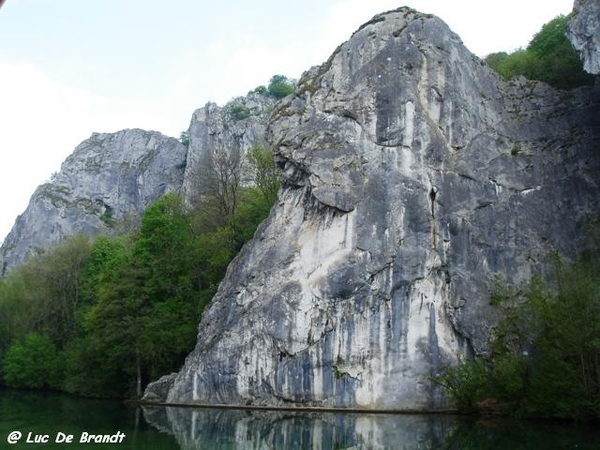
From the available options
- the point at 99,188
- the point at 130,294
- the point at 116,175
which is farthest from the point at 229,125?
the point at 130,294

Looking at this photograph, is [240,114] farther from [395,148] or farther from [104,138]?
[395,148]

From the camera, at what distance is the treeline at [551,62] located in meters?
36.3

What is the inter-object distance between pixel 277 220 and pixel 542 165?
522 inches

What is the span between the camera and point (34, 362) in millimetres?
43688

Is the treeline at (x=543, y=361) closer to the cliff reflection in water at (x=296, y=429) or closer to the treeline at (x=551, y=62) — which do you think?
the cliff reflection in water at (x=296, y=429)

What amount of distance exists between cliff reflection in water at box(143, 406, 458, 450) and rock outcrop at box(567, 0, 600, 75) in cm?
1422

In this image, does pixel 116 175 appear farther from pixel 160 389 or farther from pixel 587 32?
pixel 587 32

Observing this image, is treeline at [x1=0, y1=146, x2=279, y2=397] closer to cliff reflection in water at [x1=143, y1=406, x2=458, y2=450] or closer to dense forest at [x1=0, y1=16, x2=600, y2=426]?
dense forest at [x1=0, y1=16, x2=600, y2=426]

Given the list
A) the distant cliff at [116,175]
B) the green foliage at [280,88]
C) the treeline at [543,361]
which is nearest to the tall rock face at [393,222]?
the treeline at [543,361]

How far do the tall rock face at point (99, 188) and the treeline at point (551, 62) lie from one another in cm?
4779

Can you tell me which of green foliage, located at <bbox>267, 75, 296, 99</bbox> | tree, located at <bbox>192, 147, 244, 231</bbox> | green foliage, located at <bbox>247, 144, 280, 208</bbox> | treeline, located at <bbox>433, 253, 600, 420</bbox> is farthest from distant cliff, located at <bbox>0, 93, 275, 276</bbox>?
treeline, located at <bbox>433, 253, 600, 420</bbox>

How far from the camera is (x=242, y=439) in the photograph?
59.2ft

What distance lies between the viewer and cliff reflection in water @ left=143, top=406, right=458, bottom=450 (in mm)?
16906

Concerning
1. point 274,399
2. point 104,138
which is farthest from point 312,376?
point 104,138
